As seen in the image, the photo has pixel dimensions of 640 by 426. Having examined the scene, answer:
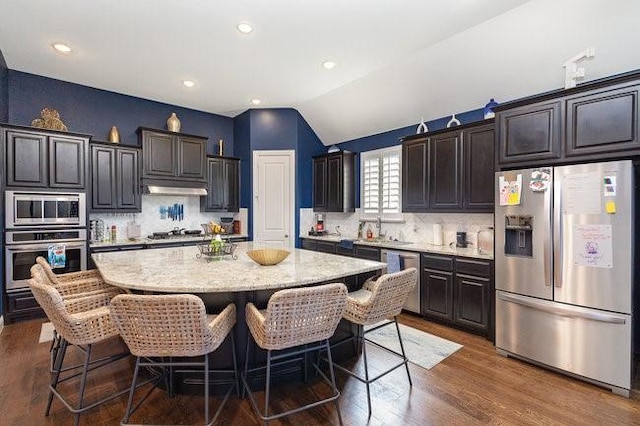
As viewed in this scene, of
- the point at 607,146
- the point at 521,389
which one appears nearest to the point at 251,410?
the point at 521,389

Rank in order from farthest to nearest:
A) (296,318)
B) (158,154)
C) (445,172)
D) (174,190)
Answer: (174,190) → (158,154) → (445,172) → (296,318)

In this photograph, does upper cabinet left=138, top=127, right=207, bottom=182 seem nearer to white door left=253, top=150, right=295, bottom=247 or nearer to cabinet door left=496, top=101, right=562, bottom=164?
white door left=253, top=150, right=295, bottom=247

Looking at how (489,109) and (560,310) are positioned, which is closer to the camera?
(560,310)

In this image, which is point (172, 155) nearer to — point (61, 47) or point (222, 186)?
point (222, 186)

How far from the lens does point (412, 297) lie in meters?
4.12

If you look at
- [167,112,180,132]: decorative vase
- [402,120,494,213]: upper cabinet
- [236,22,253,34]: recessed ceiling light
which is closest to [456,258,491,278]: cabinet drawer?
[402,120,494,213]: upper cabinet

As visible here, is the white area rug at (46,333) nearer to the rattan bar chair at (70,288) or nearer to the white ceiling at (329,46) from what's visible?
the rattan bar chair at (70,288)

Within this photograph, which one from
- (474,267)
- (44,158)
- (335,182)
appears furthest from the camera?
(335,182)

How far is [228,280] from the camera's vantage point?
84.4 inches

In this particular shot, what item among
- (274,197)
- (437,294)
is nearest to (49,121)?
(274,197)

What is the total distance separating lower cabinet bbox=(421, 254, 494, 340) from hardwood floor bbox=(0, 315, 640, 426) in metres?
0.60

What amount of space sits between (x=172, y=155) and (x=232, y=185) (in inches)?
45.7

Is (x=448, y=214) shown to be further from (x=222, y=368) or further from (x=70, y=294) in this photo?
(x=70, y=294)

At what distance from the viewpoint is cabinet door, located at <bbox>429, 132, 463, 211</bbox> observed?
3949 millimetres
